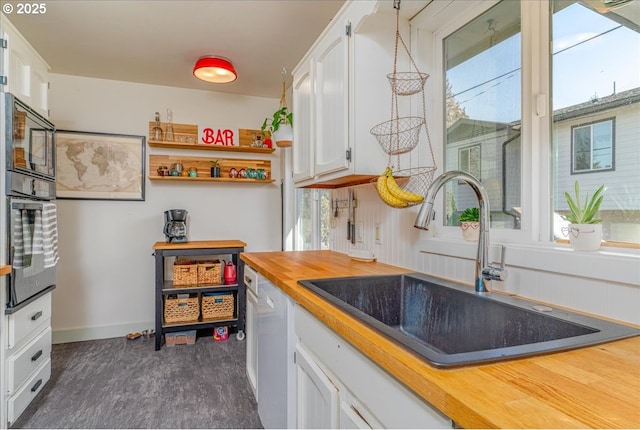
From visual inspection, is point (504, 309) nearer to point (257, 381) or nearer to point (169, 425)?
point (257, 381)

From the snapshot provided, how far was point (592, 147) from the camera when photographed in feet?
3.56

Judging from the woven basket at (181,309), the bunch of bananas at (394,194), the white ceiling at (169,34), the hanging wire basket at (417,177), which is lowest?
the woven basket at (181,309)

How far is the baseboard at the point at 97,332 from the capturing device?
314cm

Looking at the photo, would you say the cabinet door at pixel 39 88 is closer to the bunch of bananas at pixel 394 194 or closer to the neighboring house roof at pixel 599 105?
the bunch of bananas at pixel 394 194

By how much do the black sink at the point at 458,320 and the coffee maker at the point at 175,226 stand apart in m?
2.26

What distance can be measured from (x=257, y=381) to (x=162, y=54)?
249cm

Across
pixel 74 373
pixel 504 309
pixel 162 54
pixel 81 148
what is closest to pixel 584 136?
pixel 504 309

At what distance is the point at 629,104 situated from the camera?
3.26 ft

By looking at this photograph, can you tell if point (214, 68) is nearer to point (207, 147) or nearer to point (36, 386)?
point (207, 147)

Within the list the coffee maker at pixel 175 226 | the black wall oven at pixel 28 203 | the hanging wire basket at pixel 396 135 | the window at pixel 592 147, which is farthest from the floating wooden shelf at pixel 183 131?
the window at pixel 592 147

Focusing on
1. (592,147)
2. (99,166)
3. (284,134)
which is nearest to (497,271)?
(592,147)

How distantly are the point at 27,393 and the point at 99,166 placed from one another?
1.97m

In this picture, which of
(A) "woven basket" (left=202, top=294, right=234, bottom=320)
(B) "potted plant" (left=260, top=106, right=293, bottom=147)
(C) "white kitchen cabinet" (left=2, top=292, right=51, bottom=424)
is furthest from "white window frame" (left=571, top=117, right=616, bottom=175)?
(A) "woven basket" (left=202, top=294, right=234, bottom=320)

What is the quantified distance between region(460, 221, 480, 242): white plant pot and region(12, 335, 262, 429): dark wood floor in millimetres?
1515
